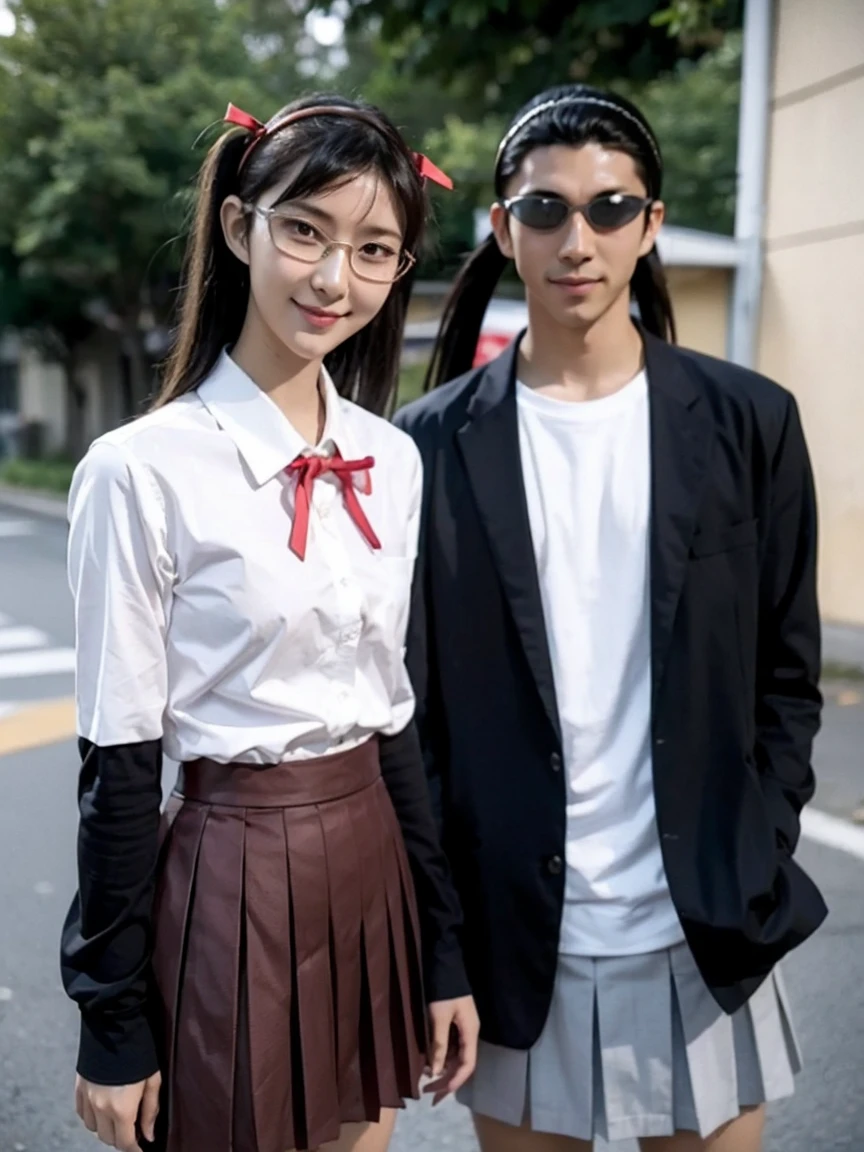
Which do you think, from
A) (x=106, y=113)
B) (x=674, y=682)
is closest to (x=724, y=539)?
(x=674, y=682)

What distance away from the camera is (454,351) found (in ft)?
7.14

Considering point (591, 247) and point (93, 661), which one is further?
point (591, 247)

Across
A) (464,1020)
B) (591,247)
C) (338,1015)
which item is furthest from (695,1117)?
(591,247)

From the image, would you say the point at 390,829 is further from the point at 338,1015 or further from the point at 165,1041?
the point at 165,1041

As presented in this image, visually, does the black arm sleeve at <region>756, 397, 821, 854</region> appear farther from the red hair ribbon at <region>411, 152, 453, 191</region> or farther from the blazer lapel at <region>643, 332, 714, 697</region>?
the red hair ribbon at <region>411, 152, 453, 191</region>

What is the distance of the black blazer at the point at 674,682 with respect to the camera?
170cm

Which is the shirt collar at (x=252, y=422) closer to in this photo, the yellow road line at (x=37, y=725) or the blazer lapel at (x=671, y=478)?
the blazer lapel at (x=671, y=478)

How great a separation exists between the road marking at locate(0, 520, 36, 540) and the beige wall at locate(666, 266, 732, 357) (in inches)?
367

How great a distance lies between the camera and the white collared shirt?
139 centimetres

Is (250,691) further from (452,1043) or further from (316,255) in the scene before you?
(452,1043)

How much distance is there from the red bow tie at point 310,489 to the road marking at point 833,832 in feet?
10.8

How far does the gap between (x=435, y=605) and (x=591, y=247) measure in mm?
569

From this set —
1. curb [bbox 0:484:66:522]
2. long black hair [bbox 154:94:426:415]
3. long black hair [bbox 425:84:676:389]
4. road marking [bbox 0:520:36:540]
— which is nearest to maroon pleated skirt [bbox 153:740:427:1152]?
long black hair [bbox 154:94:426:415]

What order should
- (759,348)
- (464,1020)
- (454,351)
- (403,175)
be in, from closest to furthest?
(403,175) → (464,1020) → (454,351) → (759,348)
